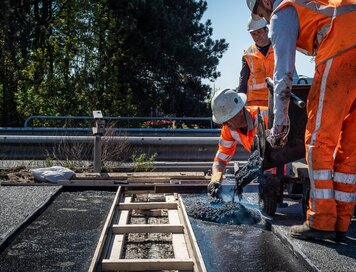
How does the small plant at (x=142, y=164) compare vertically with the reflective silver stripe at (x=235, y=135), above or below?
below

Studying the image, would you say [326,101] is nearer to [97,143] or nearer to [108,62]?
[97,143]

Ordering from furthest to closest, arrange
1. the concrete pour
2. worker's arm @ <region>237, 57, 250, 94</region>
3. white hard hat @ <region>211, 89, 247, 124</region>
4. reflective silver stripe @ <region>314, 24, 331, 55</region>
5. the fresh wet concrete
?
worker's arm @ <region>237, 57, 250, 94</region>, white hard hat @ <region>211, 89, 247, 124</region>, the concrete pour, reflective silver stripe @ <region>314, 24, 331, 55</region>, the fresh wet concrete

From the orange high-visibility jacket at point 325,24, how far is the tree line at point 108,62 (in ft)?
50.2

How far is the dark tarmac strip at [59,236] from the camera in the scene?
11.7 feet

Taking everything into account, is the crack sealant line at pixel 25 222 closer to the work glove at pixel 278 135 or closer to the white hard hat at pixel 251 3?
the work glove at pixel 278 135

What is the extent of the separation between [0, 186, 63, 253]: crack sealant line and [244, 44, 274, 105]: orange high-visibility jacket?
2.71m

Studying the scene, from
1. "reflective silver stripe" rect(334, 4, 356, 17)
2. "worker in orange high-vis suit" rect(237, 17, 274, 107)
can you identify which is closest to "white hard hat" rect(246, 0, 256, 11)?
"reflective silver stripe" rect(334, 4, 356, 17)

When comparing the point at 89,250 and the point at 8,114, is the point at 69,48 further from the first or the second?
the point at 89,250

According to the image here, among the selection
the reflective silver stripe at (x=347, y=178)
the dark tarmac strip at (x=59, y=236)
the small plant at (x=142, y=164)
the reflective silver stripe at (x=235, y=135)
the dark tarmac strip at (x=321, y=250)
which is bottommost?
the dark tarmac strip at (x=59, y=236)

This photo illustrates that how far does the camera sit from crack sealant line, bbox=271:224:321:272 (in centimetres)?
341

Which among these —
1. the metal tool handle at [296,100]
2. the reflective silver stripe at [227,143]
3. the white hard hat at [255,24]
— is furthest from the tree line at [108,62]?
the metal tool handle at [296,100]

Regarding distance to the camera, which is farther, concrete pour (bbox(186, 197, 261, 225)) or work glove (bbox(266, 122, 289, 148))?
concrete pour (bbox(186, 197, 261, 225))

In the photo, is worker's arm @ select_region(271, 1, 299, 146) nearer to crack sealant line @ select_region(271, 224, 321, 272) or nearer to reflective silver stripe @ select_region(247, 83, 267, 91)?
crack sealant line @ select_region(271, 224, 321, 272)

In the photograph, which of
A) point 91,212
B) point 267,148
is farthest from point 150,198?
point 267,148
